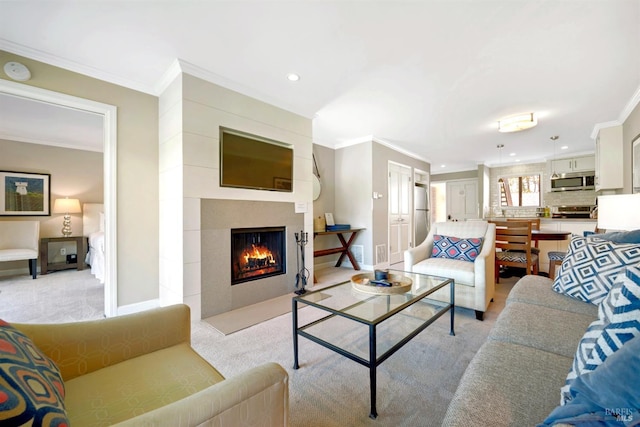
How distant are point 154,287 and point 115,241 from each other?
2.03 feet

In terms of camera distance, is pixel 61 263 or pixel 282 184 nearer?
pixel 282 184

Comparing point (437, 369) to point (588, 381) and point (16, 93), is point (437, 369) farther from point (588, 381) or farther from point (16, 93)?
point (16, 93)

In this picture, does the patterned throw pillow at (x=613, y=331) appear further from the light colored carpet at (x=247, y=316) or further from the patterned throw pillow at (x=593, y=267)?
the light colored carpet at (x=247, y=316)

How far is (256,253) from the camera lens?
3.04 metres

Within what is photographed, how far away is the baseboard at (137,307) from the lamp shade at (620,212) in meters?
4.09

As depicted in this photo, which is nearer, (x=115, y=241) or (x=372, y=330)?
(x=372, y=330)

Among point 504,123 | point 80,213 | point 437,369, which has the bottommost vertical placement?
point 437,369

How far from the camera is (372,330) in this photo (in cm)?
131

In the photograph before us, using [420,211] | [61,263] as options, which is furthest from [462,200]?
[61,263]

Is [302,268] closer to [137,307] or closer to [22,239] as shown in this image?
[137,307]

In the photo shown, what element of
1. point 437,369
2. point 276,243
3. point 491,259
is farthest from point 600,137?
point 276,243

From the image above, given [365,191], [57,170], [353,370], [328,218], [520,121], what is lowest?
[353,370]

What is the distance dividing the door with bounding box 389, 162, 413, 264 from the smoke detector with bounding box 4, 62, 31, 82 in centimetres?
500

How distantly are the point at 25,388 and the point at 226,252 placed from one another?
2.17 meters
